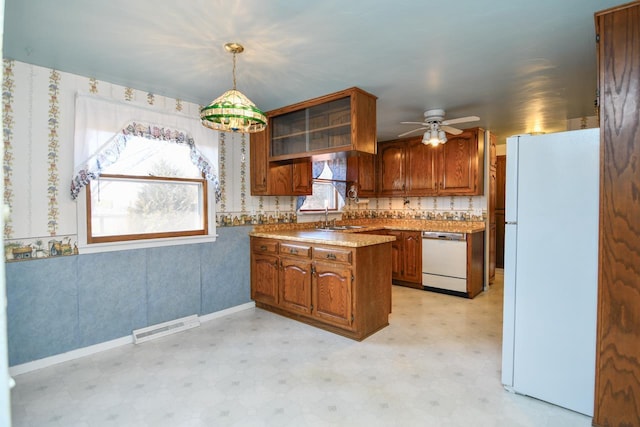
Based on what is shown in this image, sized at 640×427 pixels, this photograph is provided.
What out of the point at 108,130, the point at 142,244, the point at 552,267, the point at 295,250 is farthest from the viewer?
the point at 295,250

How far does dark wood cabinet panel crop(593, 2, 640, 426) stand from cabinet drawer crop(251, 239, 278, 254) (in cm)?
277

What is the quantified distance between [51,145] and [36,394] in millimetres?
1805

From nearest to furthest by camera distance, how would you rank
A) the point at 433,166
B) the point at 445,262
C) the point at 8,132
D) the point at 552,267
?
the point at 552,267, the point at 8,132, the point at 445,262, the point at 433,166

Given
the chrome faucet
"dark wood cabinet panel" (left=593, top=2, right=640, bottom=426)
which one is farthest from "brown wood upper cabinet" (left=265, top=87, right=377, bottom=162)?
"dark wood cabinet panel" (left=593, top=2, right=640, bottom=426)

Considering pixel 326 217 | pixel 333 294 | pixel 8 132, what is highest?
pixel 8 132

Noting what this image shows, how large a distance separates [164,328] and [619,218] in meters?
3.55

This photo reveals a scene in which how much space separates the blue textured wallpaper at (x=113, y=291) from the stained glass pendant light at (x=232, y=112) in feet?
5.35

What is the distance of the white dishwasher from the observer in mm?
4430

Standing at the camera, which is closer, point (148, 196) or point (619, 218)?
point (619, 218)

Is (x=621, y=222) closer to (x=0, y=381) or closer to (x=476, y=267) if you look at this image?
(x=0, y=381)

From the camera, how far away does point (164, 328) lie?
10.8 ft

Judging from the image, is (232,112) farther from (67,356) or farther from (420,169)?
(420,169)

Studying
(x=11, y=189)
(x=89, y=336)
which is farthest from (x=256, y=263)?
(x=11, y=189)

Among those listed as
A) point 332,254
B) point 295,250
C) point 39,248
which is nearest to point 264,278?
point 295,250
